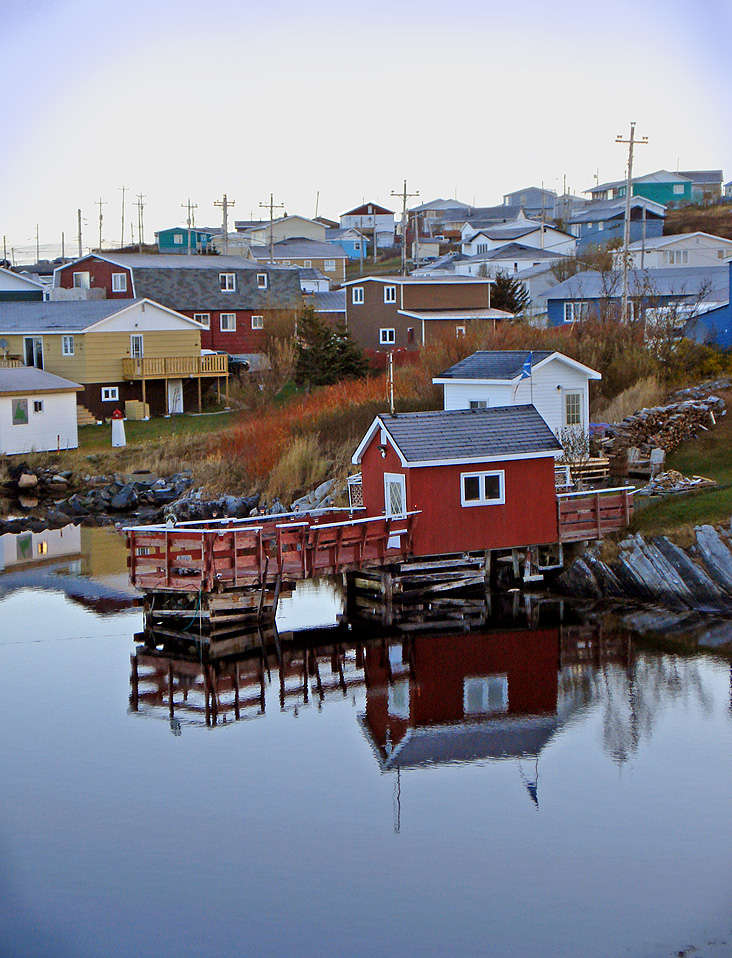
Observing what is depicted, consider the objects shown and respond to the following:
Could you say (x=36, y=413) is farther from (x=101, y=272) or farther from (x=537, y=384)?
(x=537, y=384)

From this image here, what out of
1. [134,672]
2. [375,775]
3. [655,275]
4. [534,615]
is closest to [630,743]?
[375,775]

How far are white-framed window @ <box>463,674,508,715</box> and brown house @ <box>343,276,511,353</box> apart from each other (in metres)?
33.7

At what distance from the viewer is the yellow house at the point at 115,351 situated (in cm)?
4884

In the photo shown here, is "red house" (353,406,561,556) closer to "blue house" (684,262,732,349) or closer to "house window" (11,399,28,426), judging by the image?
"blue house" (684,262,732,349)

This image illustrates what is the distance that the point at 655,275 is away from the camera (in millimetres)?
57781

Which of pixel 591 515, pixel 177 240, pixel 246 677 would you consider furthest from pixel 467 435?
pixel 177 240

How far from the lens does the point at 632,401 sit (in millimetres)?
34281

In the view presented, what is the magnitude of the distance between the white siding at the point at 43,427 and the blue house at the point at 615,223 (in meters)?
46.5

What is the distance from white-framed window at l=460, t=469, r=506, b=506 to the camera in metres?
25.6

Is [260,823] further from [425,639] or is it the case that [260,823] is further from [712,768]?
[425,639]

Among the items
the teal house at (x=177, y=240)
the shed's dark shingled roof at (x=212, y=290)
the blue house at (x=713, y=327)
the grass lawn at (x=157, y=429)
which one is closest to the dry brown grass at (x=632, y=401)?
the blue house at (x=713, y=327)

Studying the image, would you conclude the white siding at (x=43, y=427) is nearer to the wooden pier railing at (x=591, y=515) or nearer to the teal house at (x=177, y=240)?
the wooden pier railing at (x=591, y=515)

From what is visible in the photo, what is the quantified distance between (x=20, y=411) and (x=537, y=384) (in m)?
21.5

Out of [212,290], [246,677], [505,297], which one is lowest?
[246,677]
